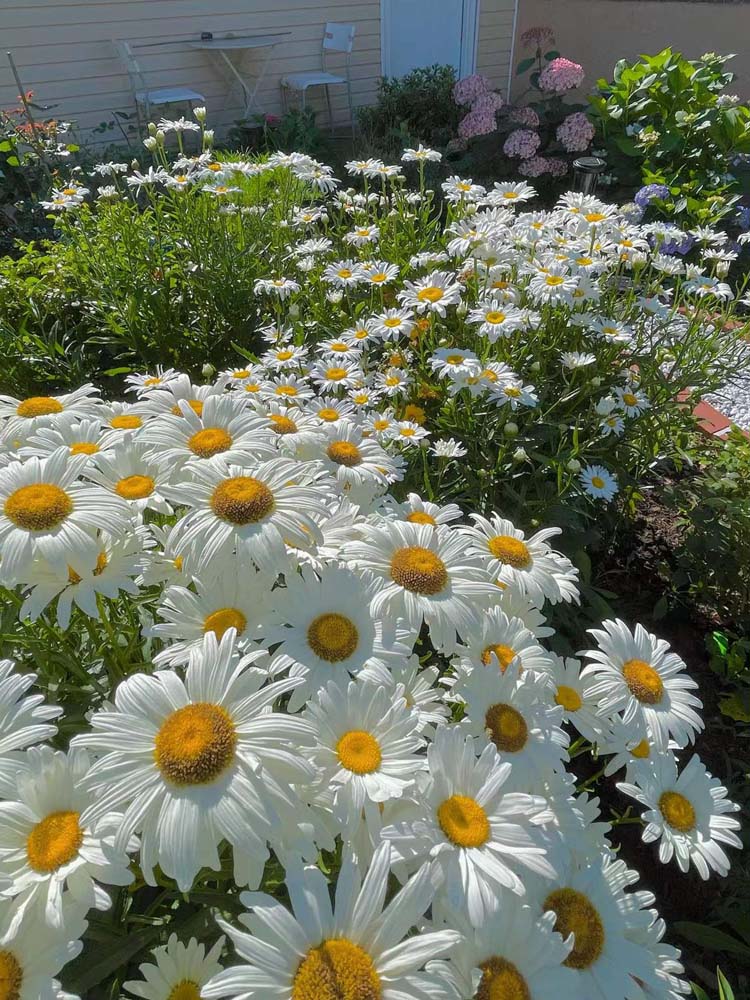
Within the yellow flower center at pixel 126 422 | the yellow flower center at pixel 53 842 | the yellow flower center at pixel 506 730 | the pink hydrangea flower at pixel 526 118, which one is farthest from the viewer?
the pink hydrangea flower at pixel 526 118

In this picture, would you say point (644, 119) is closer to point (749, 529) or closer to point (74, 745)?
point (749, 529)

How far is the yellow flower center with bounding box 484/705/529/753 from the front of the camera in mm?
1069

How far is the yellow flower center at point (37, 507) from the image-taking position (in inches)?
41.1

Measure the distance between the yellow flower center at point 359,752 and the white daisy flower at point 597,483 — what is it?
1.42 m

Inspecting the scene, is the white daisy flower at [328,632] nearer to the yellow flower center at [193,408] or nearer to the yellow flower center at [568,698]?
the yellow flower center at [568,698]

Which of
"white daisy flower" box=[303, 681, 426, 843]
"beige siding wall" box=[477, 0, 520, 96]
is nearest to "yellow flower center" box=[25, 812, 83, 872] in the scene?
"white daisy flower" box=[303, 681, 426, 843]

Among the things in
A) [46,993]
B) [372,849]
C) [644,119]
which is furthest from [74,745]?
[644,119]

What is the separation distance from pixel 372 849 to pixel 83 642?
824 millimetres

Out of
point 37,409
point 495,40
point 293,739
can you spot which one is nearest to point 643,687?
point 293,739

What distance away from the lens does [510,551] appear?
1.37 meters

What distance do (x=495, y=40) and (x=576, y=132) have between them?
144 inches

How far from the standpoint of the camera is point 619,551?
2768mm

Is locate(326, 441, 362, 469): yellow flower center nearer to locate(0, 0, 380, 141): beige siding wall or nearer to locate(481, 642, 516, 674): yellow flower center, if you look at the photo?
locate(481, 642, 516, 674): yellow flower center

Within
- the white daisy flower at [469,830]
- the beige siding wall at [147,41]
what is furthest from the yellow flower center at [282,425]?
the beige siding wall at [147,41]
